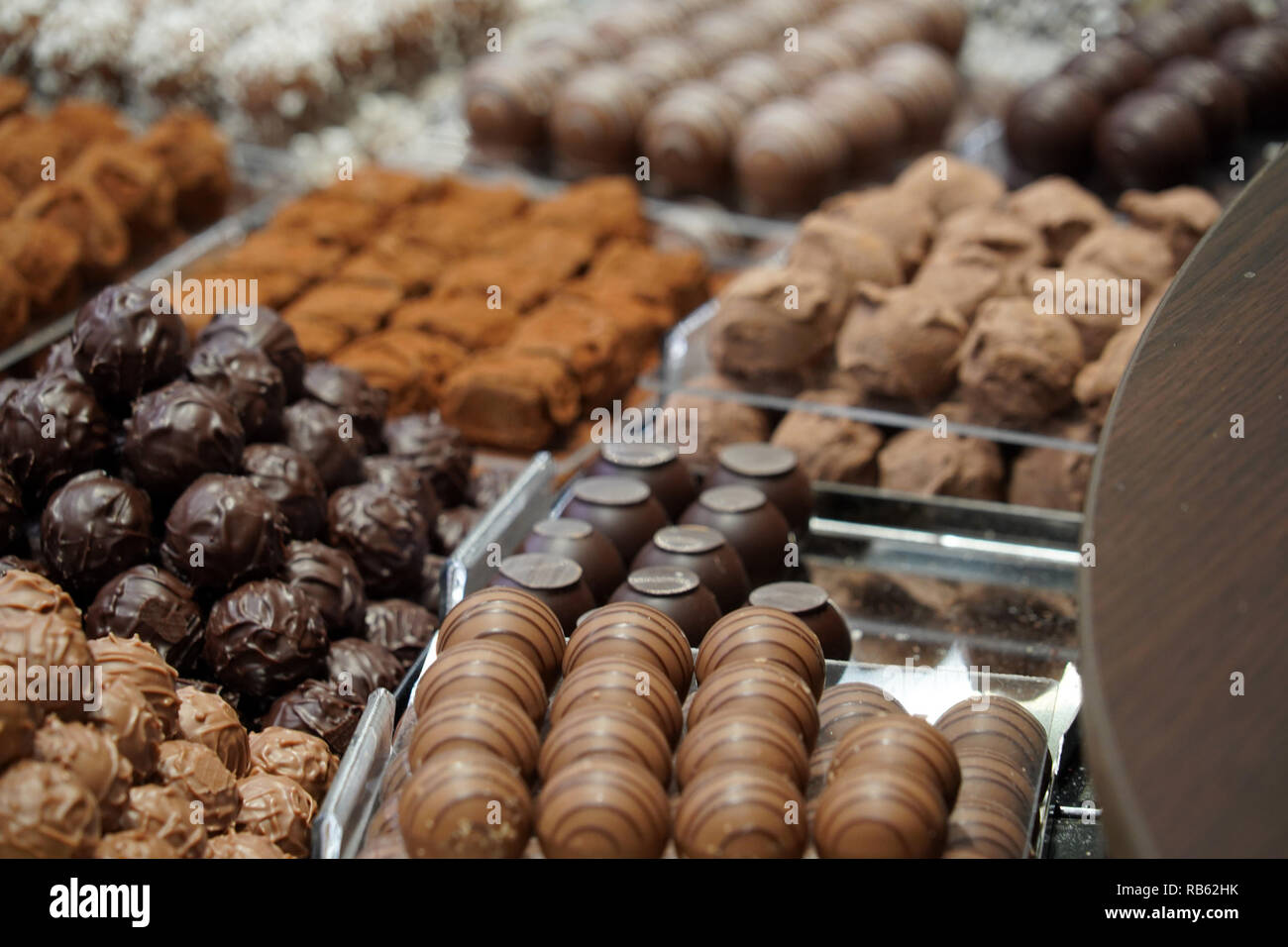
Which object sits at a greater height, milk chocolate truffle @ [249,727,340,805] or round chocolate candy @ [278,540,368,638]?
round chocolate candy @ [278,540,368,638]

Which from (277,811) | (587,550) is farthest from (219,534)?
(587,550)

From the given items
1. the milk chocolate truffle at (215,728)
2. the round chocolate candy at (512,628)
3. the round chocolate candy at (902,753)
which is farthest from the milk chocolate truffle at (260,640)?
the round chocolate candy at (902,753)

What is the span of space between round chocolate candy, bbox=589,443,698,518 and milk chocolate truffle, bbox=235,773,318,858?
865 millimetres

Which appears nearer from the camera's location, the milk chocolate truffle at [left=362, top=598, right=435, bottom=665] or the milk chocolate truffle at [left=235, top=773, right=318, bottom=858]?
the milk chocolate truffle at [left=235, top=773, right=318, bottom=858]

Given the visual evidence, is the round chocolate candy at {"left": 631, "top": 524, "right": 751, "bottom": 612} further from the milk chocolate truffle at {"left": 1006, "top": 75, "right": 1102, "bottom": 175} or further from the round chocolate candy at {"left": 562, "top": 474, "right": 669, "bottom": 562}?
the milk chocolate truffle at {"left": 1006, "top": 75, "right": 1102, "bottom": 175}

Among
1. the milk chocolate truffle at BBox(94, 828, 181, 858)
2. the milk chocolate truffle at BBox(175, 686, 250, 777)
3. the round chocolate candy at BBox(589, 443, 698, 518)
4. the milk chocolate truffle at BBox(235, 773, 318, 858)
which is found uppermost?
the round chocolate candy at BBox(589, 443, 698, 518)

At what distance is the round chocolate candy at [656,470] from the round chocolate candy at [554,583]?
1.50 feet

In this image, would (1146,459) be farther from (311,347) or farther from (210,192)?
(210,192)

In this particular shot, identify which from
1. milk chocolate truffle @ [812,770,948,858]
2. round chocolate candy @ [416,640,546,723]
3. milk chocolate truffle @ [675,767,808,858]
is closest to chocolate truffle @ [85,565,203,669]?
round chocolate candy @ [416,640,546,723]

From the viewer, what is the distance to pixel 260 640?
1839 millimetres

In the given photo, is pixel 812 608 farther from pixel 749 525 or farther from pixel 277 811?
pixel 277 811

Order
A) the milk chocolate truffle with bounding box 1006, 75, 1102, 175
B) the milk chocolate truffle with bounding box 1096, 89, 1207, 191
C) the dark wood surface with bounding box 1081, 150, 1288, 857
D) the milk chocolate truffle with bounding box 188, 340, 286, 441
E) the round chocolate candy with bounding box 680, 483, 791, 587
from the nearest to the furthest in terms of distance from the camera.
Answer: the dark wood surface with bounding box 1081, 150, 1288, 857
the milk chocolate truffle with bounding box 188, 340, 286, 441
the round chocolate candy with bounding box 680, 483, 791, 587
the milk chocolate truffle with bounding box 1096, 89, 1207, 191
the milk chocolate truffle with bounding box 1006, 75, 1102, 175

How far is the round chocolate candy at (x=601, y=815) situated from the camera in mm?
1208

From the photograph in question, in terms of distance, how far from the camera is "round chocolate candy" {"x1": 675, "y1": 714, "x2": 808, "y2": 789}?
1.29 metres
